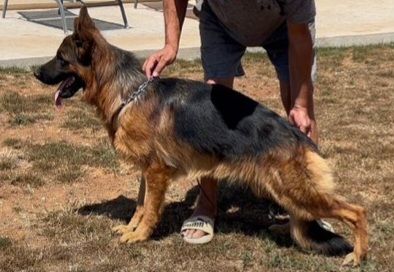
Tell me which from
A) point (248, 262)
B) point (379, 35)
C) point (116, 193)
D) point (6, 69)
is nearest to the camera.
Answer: point (248, 262)

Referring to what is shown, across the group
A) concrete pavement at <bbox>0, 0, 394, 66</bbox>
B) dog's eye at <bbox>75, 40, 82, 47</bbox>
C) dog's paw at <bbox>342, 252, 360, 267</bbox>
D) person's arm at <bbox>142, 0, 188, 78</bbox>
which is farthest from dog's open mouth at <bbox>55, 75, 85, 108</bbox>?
concrete pavement at <bbox>0, 0, 394, 66</bbox>

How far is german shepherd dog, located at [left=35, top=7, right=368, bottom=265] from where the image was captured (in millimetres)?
4191

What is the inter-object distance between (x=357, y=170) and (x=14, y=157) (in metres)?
2.60

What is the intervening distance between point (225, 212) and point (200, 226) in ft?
1.67

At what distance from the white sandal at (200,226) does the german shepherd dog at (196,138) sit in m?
0.25

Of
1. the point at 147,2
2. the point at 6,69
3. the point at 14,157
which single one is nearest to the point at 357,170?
the point at 14,157

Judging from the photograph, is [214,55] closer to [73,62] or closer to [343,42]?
[73,62]

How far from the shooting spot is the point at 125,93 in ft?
14.5

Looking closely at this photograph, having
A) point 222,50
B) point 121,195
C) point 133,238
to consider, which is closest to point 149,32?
point 121,195

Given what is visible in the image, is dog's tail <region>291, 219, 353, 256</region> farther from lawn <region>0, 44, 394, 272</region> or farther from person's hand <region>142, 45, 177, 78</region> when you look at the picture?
person's hand <region>142, 45, 177, 78</region>

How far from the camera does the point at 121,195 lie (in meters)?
5.39

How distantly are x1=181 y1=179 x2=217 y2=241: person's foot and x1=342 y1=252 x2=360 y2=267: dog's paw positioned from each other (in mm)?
845

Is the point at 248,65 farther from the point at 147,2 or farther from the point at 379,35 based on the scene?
the point at 147,2

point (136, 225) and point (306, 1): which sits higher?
point (306, 1)
